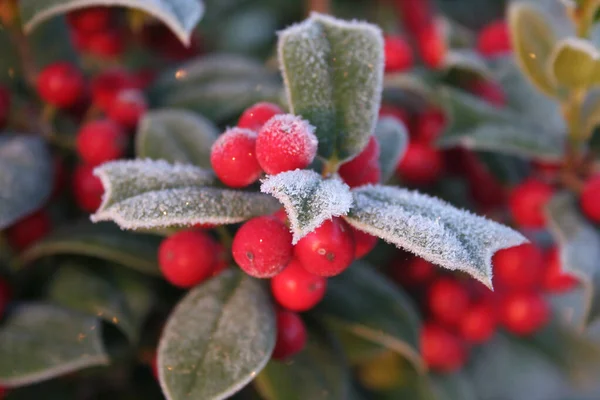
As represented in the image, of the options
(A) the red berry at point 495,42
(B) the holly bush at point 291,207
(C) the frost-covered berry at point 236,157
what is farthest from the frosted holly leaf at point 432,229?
(A) the red berry at point 495,42

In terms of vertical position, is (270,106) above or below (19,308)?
above

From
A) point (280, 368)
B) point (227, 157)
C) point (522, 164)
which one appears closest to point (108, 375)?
point (280, 368)

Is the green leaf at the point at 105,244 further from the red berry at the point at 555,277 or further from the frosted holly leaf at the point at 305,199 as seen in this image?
the red berry at the point at 555,277

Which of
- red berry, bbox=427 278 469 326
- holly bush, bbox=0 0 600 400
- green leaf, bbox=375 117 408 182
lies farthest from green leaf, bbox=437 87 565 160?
red berry, bbox=427 278 469 326

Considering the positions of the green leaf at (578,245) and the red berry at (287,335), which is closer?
the red berry at (287,335)

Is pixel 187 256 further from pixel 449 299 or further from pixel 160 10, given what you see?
pixel 449 299

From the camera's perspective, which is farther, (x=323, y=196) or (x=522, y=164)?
(x=522, y=164)

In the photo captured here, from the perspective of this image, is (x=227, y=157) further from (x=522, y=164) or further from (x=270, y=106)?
(x=522, y=164)
